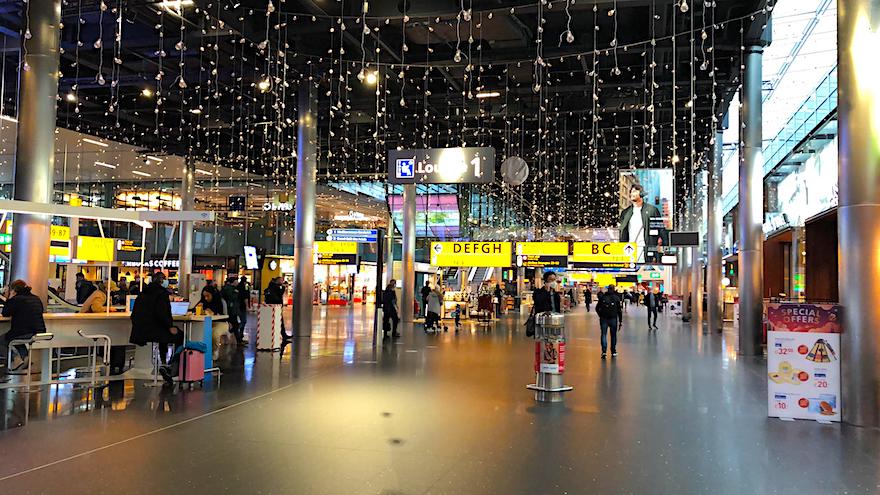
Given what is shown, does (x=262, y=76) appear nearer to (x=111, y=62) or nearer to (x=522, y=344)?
(x=111, y=62)

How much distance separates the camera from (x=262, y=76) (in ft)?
47.0

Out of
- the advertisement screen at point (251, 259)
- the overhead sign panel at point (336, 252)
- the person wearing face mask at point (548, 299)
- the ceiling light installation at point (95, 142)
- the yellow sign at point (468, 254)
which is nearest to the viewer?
the person wearing face mask at point (548, 299)

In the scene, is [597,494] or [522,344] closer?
[597,494]

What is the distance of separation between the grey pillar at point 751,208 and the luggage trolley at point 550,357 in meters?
7.18

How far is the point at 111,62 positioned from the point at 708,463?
47.6ft

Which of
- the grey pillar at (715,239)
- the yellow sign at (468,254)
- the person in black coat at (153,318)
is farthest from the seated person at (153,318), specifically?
the yellow sign at (468,254)

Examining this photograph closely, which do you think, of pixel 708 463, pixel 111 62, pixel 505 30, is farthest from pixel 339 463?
pixel 111 62

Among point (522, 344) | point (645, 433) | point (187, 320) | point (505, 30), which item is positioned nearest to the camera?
point (645, 433)

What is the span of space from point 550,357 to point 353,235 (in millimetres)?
21884

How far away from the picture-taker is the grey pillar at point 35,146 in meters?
9.33

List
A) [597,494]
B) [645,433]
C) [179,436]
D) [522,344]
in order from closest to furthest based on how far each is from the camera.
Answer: [597,494] → [179,436] → [645,433] → [522,344]

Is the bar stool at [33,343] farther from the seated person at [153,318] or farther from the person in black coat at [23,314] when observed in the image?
the seated person at [153,318]

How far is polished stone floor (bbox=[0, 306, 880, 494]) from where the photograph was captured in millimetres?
4578

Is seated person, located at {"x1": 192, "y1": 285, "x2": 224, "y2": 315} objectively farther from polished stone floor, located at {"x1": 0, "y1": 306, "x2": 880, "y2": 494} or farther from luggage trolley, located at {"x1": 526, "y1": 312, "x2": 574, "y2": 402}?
luggage trolley, located at {"x1": 526, "y1": 312, "x2": 574, "y2": 402}
